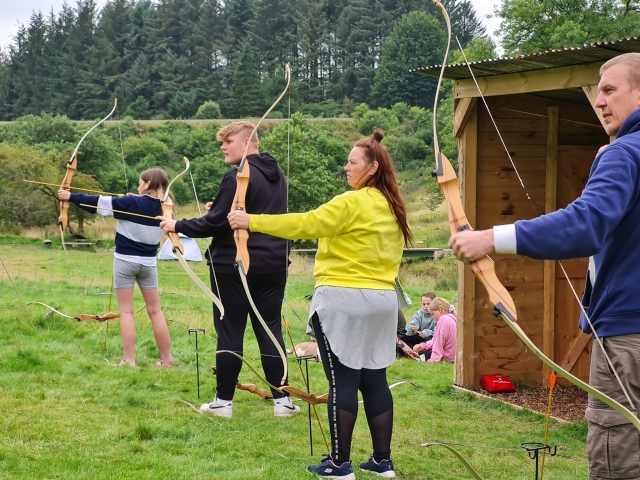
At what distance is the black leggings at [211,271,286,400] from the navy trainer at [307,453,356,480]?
117 centimetres

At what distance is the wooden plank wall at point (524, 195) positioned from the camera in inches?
259

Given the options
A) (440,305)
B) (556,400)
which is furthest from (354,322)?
(440,305)

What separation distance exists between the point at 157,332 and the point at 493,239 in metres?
4.63

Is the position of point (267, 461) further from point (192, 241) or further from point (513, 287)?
point (192, 241)

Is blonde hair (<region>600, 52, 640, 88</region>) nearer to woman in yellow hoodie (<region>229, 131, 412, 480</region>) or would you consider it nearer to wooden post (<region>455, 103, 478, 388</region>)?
woman in yellow hoodie (<region>229, 131, 412, 480</region>)

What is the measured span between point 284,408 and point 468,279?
6.64ft

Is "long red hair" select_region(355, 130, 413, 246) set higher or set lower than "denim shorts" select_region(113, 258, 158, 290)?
higher

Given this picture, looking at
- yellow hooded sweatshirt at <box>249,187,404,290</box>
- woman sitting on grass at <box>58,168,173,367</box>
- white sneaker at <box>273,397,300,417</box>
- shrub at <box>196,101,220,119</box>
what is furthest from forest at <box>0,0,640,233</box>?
yellow hooded sweatshirt at <box>249,187,404,290</box>

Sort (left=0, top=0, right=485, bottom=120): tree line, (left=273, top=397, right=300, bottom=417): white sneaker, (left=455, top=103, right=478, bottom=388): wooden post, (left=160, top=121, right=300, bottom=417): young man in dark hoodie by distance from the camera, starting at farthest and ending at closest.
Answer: (left=0, top=0, right=485, bottom=120): tree line
(left=455, top=103, right=478, bottom=388): wooden post
(left=273, top=397, right=300, bottom=417): white sneaker
(left=160, top=121, right=300, bottom=417): young man in dark hoodie

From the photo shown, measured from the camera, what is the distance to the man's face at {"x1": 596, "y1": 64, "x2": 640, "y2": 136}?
8.27ft

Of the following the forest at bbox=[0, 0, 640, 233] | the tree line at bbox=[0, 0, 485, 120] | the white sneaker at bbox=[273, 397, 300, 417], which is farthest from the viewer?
the tree line at bbox=[0, 0, 485, 120]

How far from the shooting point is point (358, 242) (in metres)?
3.76

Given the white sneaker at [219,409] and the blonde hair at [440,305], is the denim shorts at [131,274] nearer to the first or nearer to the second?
the white sneaker at [219,409]

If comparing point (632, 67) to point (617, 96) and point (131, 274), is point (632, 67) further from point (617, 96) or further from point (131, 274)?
point (131, 274)
